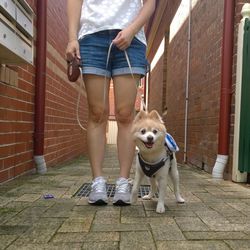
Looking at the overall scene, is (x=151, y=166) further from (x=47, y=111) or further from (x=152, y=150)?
(x=47, y=111)

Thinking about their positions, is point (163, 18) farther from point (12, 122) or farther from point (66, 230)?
point (66, 230)

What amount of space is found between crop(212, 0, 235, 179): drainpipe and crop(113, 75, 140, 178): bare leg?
72.1 inches

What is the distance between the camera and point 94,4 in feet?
10.8

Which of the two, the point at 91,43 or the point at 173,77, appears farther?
the point at 173,77

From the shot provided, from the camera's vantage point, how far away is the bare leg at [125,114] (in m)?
3.25

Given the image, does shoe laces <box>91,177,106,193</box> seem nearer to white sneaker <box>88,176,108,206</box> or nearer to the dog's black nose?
white sneaker <box>88,176,108,206</box>

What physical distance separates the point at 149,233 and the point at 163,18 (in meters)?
11.1

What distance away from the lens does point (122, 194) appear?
315 cm

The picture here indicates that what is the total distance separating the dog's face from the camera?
304 centimetres

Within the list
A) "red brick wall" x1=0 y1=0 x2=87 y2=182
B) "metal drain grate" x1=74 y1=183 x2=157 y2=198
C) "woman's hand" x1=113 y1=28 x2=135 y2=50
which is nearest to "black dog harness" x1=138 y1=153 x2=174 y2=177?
"metal drain grate" x1=74 y1=183 x2=157 y2=198

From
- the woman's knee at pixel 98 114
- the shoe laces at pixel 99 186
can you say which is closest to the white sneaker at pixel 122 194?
the shoe laces at pixel 99 186

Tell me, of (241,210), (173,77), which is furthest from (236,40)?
(173,77)

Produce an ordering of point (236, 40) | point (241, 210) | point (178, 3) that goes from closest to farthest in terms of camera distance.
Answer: point (241, 210), point (236, 40), point (178, 3)

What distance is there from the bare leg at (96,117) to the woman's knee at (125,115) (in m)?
0.10
